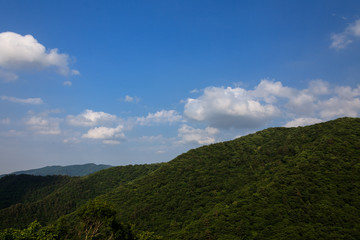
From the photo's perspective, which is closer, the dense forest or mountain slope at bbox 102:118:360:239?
the dense forest

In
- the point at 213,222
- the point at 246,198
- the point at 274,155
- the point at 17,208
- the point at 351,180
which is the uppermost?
the point at 274,155

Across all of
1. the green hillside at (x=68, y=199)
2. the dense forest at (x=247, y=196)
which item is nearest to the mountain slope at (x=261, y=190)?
the dense forest at (x=247, y=196)

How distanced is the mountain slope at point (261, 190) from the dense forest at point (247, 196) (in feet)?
0.75

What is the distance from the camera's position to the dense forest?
45.3 meters

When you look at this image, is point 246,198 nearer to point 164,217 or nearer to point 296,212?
point 296,212

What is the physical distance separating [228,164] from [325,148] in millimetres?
38258

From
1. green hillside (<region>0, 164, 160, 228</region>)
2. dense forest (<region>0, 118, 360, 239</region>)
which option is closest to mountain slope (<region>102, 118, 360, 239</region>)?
dense forest (<region>0, 118, 360, 239</region>)

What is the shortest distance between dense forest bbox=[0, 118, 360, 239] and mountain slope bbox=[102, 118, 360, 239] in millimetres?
230

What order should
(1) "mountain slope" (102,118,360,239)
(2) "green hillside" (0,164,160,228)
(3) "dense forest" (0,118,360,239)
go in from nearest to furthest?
(3) "dense forest" (0,118,360,239) → (1) "mountain slope" (102,118,360,239) → (2) "green hillside" (0,164,160,228)

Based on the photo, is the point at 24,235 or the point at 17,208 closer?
the point at 24,235

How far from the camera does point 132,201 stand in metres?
90.1

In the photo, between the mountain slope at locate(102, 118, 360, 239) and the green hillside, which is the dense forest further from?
the green hillside

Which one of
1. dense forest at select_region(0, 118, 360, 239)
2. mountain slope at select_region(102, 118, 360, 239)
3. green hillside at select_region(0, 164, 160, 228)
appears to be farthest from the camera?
green hillside at select_region(0, 164, 160, 228)

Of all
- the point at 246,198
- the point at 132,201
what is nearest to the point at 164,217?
the point at 132,201
